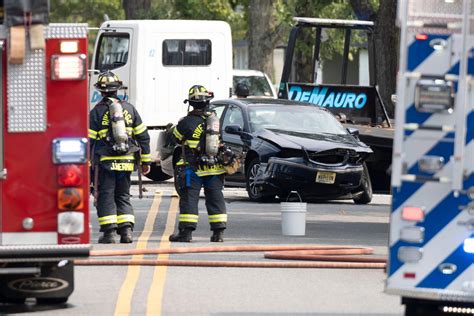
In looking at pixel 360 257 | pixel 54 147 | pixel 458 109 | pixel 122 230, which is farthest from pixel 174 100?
pixel 458 109

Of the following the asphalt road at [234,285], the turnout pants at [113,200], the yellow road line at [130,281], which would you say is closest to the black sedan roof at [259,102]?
the yellow road line at [130,281]

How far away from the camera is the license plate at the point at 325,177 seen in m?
21.0

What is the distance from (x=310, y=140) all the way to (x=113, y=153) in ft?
A: 19.4

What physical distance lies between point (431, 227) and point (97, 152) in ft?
23.8

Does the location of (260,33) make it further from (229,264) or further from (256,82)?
(229,264)

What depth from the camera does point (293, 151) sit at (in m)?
21.2

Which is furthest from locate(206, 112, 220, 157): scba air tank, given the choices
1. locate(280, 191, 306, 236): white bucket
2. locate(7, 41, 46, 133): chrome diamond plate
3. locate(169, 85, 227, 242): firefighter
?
locate(7, 41, 46, 133): chrome diamond plate

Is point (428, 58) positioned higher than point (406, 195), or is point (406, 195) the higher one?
point (428, 58)

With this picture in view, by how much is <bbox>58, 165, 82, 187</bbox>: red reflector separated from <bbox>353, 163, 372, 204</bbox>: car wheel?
11210 millimetres

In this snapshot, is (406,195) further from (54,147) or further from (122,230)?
(122,230)

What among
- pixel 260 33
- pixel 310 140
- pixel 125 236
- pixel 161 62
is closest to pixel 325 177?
pixel 310 140

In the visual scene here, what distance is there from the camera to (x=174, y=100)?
92.5 feet

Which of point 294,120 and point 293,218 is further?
point 294,120

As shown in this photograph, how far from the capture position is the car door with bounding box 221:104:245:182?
2219 centimetres
